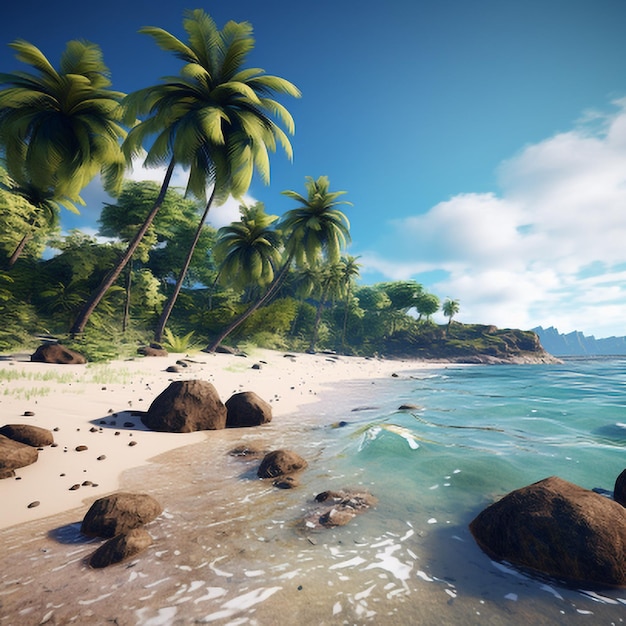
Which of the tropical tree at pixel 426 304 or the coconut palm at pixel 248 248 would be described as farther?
the tropical tree at pixel 426 304

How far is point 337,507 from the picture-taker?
3.84 m

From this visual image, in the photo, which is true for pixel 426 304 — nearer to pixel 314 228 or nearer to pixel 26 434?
→ pixel 314 228

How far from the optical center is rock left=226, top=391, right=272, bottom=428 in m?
7.71

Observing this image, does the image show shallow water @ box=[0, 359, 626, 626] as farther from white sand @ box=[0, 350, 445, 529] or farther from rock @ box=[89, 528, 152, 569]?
white sand @ box=[0, 350, 445, 529]

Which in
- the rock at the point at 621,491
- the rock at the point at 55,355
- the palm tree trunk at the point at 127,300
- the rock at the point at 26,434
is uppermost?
the palm tree trunk at the point at 127,300

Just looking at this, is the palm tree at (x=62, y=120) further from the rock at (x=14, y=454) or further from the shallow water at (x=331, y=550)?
the shallow water at (x=331, y=550)

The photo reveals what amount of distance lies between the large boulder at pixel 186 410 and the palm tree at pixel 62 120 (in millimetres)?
14314

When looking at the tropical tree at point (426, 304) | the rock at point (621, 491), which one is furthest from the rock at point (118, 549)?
the tropical tree at point (426, 304)

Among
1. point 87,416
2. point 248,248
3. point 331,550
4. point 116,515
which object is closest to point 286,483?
point 331,550

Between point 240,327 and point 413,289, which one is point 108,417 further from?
point 413,289

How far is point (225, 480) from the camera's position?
4641 millimetres

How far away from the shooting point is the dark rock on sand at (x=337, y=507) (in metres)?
3.53

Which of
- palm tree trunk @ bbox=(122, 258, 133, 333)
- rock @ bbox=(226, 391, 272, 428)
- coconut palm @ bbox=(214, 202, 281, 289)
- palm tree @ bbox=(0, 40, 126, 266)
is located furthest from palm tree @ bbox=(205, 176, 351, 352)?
rock @ bbox=(226, 391, 272, 428)

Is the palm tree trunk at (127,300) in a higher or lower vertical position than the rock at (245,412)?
higher
